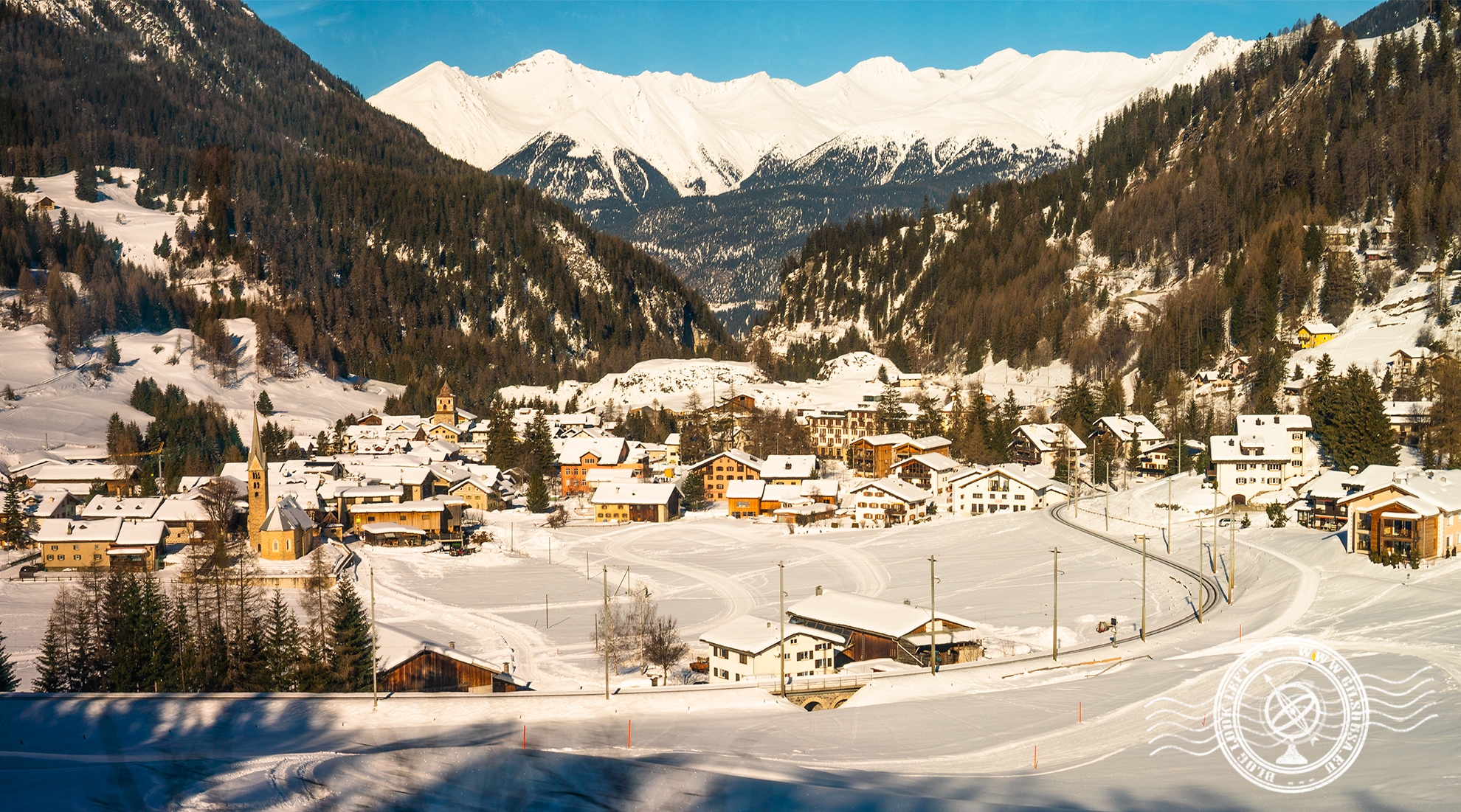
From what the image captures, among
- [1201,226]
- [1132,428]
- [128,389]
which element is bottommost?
[1132,428]

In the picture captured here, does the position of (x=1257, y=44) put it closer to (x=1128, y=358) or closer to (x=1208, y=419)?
(x=1128, y=358)

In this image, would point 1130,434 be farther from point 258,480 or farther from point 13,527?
point 13,527

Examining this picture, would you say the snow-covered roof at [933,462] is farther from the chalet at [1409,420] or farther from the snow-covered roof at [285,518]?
the snow-covered roof at [285,518]

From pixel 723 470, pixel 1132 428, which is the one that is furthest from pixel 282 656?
pixel 1132 428

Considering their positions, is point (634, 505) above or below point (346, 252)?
below

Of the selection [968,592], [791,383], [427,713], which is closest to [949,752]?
[427,713]

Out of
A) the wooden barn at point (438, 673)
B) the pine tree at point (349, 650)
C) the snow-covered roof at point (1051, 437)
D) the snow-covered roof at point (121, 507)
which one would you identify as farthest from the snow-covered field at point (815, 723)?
the snow-covered roof at point (1051, 437)

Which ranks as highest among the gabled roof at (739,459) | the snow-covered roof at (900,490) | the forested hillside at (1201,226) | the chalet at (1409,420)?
the forested hillside at (1201,226)
